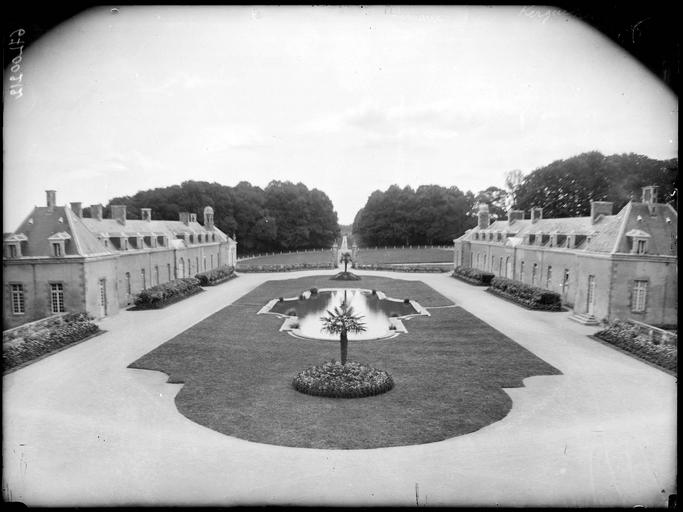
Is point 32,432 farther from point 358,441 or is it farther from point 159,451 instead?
point 358,441

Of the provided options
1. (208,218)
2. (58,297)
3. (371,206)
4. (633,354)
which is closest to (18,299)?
(58,297)

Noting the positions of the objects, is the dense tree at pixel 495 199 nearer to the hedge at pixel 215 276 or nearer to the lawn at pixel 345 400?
the hedge at pixel 215 276

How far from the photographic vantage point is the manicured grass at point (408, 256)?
4244 centimetres

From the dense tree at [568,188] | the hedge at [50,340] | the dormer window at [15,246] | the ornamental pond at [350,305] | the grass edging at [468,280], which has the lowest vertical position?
the ornamental pond at [350,305]

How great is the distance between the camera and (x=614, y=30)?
6.38 m

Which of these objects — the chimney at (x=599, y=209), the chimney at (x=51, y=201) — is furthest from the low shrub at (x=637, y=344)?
the chimney at (x=51, y=201)

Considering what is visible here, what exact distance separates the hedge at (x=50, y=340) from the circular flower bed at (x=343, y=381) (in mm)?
6941

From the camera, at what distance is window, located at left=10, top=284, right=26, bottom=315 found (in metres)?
16.5

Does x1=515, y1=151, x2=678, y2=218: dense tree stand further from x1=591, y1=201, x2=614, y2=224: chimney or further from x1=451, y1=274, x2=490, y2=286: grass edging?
x1=451, y1=274, x2=490, y2=286: grass edging

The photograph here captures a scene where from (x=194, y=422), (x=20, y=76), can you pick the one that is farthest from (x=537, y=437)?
(x=20, y=76)

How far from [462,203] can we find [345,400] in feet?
116

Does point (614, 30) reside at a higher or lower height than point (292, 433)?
higher

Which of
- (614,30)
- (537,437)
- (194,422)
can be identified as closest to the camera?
(614,30)

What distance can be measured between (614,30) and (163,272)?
2538 centimetres
